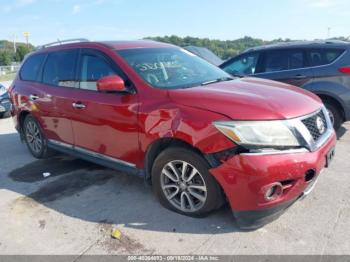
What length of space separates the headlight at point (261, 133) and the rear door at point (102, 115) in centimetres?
114

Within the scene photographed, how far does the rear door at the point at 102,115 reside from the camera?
3.67 meters

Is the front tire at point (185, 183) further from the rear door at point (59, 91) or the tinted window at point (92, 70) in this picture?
the rear door at point (59, 91)

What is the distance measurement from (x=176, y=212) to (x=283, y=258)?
1.18 meters

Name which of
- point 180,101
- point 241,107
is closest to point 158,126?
point 180,101

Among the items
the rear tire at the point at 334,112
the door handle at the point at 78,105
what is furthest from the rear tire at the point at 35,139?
the rear tire at the point at 334,112

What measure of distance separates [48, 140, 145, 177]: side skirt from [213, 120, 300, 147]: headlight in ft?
4.20

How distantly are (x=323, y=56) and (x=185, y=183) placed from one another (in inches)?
157

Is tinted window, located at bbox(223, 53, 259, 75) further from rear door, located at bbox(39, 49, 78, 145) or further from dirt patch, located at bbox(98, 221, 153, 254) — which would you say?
dirt patch, located at bbox(98, 221, 153, 254)

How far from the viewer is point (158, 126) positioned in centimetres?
334

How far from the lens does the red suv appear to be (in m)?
2.85

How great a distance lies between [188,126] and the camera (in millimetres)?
3074

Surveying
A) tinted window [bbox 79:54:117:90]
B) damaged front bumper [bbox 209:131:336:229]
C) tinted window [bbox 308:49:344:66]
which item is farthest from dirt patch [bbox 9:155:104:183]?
tinted window [bbox 308:49:344:66]

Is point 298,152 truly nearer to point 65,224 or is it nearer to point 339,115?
point 65,224

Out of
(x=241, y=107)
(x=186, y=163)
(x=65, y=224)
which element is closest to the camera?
(x=241, y=107)
